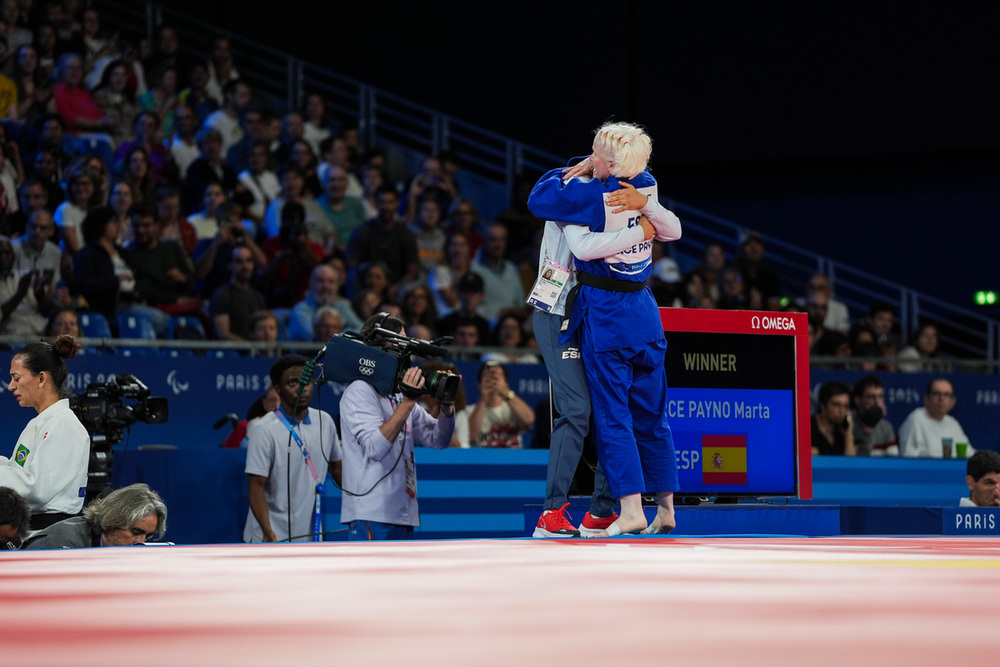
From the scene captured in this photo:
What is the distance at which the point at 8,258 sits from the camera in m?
8.48

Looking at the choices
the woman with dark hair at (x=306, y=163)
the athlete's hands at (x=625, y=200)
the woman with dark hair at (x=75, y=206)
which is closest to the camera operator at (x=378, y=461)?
the athlete's hands at (x=625, y=200)

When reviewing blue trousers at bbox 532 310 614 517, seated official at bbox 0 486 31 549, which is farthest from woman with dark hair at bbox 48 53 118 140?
blue trousers at bbox 532 310 614 517

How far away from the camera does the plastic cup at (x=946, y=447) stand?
8891 millimetres

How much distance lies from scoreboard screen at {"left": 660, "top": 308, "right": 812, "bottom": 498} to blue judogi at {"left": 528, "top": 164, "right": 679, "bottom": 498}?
90 centimetres

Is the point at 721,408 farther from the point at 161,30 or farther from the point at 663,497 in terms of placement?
the point at 161,30

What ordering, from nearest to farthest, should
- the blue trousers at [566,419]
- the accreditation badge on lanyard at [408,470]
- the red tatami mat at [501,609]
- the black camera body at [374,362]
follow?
the red tatami mat at [501,609], the blue trousers at [566,419], the black camera body at [374,362], the accreditation badge on lanyard at [408,470]

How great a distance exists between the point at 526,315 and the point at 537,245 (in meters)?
1.42

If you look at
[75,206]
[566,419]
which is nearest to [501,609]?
[566,419]

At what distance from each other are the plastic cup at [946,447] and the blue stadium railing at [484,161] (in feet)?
8.63

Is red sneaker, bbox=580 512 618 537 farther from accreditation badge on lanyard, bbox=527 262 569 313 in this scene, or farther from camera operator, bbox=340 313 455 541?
camera operator, bbox=340 313 455 541

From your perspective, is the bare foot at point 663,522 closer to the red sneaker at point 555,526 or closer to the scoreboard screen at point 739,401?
the red sneaker at point 555,526

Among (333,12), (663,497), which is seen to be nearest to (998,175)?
(333,12)

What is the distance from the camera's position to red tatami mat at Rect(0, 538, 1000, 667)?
1.39 m

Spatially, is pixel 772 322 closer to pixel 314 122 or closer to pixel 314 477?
pixel 314 477
